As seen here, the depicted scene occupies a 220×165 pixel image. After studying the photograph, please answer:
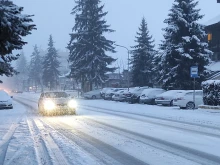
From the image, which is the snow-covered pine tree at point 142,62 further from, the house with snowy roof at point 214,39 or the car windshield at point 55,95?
the car windshield at point 55,95

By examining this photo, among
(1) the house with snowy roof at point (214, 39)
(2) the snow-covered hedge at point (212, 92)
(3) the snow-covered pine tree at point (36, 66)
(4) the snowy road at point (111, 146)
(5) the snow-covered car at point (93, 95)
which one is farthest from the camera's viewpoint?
(3) the snow-covered pine tree at point (36, 66)

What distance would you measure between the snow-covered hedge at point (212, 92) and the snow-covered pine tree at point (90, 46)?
100 ft

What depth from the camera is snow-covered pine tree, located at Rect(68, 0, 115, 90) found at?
54.6m

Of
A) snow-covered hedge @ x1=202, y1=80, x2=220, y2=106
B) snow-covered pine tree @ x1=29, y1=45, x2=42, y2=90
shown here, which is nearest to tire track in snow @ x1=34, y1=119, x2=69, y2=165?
snow-covered hedge @ x1=202, y1=80, x2=220, y2=106

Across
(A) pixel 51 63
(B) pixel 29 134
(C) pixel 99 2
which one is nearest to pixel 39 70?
(A) pixel 51 63

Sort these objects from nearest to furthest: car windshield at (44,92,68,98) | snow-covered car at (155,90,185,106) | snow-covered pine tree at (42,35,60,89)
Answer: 1. car windshield at (44,92,68,98)
2. snow-covered car at (155,90,185,106)
3. snow-covered pine tree at (42,35,60,89)

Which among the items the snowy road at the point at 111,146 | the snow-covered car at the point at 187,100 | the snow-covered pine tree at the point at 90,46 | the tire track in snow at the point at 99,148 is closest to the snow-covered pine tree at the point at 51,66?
the snow-covered pine tree at the point at 90,46

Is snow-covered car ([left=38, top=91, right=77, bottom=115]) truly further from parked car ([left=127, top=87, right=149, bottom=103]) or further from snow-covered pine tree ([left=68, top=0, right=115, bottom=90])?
snow-covered pine tree ([left=68, top=0, right=115, bottom=90])

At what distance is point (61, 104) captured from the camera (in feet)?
71.7

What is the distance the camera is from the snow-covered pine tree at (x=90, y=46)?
54594 mm

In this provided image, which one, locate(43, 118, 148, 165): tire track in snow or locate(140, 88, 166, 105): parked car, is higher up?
locate(140, 88, 166, 105): parked car

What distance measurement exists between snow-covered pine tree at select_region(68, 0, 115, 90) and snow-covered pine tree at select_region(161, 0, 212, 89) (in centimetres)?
1781

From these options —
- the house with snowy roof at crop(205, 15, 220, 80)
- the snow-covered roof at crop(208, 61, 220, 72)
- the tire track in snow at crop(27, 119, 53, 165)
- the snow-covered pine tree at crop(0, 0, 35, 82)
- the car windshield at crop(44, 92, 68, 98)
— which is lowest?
the tire track in snow at crop(27, 119, 53, 165)

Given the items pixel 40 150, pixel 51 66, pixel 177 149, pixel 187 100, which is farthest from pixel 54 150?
pixel 51 66
